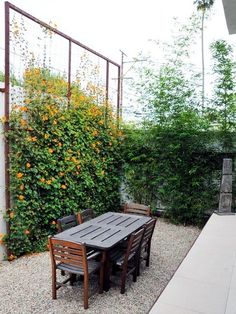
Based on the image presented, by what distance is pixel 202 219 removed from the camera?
18.7 ft

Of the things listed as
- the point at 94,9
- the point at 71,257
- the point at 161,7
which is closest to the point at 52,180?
the point at 71,257

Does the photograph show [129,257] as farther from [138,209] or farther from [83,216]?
[138,209]

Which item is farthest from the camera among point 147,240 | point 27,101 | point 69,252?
point 27,101

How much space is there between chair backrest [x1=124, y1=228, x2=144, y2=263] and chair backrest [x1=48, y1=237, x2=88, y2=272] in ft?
1.64

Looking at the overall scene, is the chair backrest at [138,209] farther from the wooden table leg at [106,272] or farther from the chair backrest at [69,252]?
the chair backrest at [69,252]

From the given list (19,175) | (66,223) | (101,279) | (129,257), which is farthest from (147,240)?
(19,175)

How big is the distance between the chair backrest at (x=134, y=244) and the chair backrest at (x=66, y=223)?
3.00 feet

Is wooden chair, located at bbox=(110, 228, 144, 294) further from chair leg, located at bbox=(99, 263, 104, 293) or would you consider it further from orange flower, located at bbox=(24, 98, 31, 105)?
orange flower, located at bbox=(24, 98, 31, 105)

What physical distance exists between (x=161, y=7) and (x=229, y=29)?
8.50m

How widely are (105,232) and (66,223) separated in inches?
24.6

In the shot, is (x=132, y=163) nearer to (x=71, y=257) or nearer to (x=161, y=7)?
(x=71, y=257)

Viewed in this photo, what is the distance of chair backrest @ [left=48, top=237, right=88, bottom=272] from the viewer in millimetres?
2615

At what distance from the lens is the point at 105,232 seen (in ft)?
10.4

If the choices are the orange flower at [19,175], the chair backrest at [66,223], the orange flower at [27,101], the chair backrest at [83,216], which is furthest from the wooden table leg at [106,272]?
the orange flower at [27,101]
